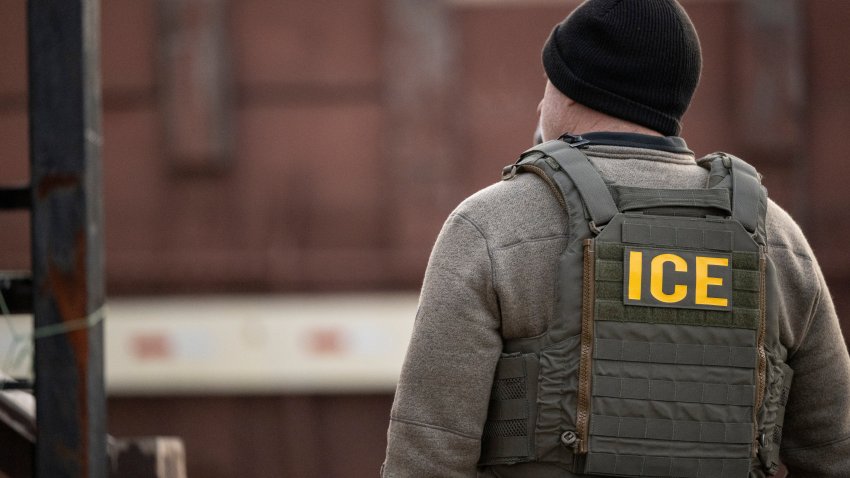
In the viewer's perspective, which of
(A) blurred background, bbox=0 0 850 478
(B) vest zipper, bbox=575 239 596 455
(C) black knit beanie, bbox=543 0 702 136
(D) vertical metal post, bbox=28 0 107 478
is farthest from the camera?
(A) blurred background, bbox=0 0 850 478

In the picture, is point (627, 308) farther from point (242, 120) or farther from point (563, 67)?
point (242, 120)

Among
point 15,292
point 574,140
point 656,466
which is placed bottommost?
point 656,466

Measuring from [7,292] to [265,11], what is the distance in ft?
16.4

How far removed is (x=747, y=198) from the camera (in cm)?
174

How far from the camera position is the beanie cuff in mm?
1766

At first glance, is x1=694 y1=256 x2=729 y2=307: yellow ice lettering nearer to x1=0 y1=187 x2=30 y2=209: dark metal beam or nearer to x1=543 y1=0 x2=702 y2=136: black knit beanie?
x1=543 y1=0 x2=702 y2=136: black knit beanie

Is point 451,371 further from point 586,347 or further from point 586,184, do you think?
point 586,184

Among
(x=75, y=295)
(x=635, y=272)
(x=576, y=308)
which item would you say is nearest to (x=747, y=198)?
(x=635, y=272)

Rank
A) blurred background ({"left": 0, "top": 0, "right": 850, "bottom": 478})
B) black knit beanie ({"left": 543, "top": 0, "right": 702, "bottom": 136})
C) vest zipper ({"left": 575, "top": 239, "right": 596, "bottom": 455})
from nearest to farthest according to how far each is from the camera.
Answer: vest zipper ({"left": 575, "top": 239, "right": 596, "bottom": 455})
black knit beanie ({"left": 543, "top": 0, "right": 702, "bottom": 136})
blurred background ({"left": 0, "top": 0, "right": 850, "bottom": 478})

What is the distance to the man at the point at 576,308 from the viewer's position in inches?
64.9

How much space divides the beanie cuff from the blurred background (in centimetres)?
505

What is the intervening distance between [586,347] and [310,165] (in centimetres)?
552

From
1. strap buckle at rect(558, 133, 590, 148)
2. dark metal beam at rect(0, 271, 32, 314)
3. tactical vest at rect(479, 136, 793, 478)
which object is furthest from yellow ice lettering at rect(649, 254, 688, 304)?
dark metal beam at rect(0, 271, 32, 314)

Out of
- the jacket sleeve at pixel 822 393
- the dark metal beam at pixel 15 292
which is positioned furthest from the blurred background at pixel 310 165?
the jacket sleeve at pixel 822 393
